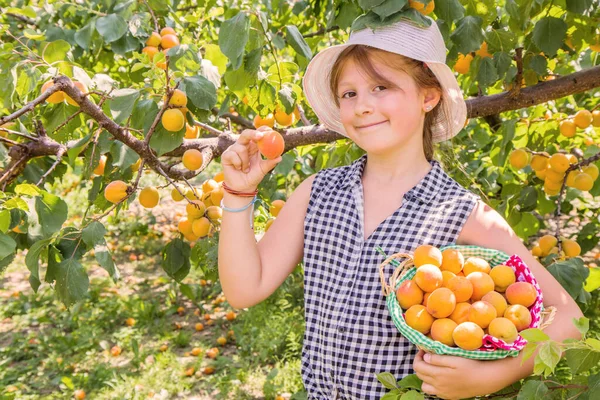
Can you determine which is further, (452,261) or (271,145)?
(271,145)

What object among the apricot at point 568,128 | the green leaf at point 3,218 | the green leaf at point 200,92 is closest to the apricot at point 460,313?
the green leaf at point 200,92

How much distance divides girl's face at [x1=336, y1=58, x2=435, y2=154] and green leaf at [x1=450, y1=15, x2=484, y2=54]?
1.28 ft

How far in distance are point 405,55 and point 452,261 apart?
0.53 meters

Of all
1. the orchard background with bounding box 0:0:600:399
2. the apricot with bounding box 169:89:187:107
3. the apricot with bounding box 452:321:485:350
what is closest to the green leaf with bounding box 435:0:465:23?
the orchard background with bounding box 0:0:600:399

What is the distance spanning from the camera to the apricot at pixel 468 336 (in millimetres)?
1169

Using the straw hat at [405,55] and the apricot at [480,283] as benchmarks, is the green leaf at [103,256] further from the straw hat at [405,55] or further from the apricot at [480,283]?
the apricot at [480,283]

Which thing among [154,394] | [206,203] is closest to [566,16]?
[206,203]

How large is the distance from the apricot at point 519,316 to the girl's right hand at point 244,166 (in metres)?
0.65

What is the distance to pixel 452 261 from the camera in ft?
4.32

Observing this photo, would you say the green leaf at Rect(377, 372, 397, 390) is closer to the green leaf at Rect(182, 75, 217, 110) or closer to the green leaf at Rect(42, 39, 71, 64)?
the green leaf at Rect(182, 75, 217, 110)

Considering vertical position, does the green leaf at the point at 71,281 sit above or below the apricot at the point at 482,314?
below

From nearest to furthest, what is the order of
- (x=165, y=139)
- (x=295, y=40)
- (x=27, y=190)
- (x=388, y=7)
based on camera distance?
(x=388, y=7) → (x=27, y=190) → (x=165, y=139) → (x=295, y=40)

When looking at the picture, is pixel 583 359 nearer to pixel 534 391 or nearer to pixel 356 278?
pixel 534 391

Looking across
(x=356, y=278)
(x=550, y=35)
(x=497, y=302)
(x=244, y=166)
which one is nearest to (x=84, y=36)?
(x=244, y=166)
